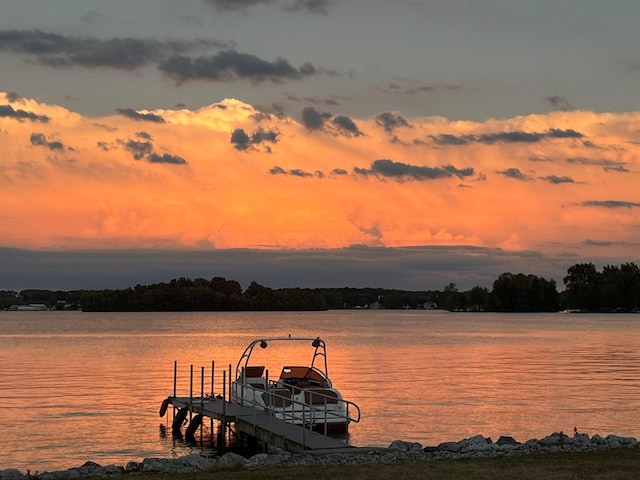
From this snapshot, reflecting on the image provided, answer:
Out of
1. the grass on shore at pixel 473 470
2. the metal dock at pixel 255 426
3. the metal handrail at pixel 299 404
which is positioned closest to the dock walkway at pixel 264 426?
the metal dock at pixel 255 426

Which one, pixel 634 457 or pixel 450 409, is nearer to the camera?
pixel 634 457

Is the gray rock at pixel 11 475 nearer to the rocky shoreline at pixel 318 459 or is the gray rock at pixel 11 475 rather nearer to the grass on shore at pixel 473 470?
the rocky shoreline at pixel 318 459

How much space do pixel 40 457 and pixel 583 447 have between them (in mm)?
18013

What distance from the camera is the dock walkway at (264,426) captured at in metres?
24.8

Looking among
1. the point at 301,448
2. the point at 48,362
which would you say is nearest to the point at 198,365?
the point at 48,362

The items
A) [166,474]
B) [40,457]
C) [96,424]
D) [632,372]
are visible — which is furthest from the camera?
[632,372]

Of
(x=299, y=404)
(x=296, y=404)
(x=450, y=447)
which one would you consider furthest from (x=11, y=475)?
(x=296, y=404)

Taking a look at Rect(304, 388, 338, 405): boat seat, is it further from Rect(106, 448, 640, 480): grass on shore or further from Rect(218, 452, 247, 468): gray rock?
Rect(106, 448, 640, 480): grass on shore

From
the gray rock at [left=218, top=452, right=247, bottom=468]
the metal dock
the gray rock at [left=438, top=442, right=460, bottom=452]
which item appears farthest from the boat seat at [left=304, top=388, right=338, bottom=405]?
the gray rock at [left=218, top=452, right=247, bottom=468]

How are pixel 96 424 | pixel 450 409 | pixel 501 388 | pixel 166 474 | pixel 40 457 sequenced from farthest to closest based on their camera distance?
pixel 501 388 < pixel 450 409 < pixel 96 424 < pixel 40 457 < pixel 166 474

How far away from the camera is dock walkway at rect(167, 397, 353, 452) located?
24750 mm

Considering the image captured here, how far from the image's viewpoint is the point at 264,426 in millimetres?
Result: 28594

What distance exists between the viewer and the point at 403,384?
2170 inches

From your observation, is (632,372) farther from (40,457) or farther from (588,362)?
(40,457)
